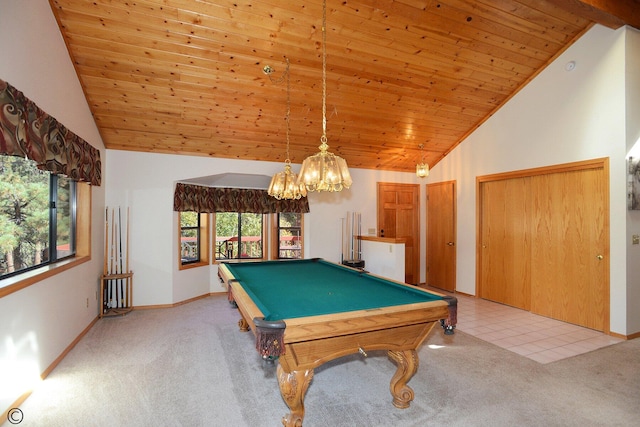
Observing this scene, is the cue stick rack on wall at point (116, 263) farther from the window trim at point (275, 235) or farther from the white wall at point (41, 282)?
the window trim at point (275, 235)

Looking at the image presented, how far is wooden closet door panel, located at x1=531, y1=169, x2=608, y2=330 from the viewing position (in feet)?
12.2

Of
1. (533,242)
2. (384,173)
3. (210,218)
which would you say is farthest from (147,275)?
(533,242)

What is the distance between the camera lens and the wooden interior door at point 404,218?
19.9ft

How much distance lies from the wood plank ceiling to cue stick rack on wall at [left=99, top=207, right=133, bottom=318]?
1059 mm

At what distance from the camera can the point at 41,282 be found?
2.62 meters

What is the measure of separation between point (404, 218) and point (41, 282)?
212 inches

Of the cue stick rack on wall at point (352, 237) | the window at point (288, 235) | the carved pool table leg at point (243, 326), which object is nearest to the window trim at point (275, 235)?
the window at point (288, 235)

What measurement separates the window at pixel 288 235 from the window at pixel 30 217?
3069 millimetres

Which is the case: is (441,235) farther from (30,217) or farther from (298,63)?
(30,217)

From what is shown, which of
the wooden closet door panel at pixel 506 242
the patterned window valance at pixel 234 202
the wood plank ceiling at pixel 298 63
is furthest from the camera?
the patterned window valance at pixel 234 202

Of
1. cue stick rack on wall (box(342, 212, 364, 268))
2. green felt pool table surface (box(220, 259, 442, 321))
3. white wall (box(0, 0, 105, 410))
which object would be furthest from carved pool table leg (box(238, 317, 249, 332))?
cue stick rack on wall (box(342, 212, 364, 268))

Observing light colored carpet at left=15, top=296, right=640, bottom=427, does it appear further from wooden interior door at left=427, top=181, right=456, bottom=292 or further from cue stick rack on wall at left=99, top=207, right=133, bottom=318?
wooden interior door at left=427, top=181, right=456, bottom=292

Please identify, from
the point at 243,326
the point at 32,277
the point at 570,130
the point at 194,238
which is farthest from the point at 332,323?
the point at 194,238

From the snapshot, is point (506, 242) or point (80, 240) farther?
point (506, 242)
